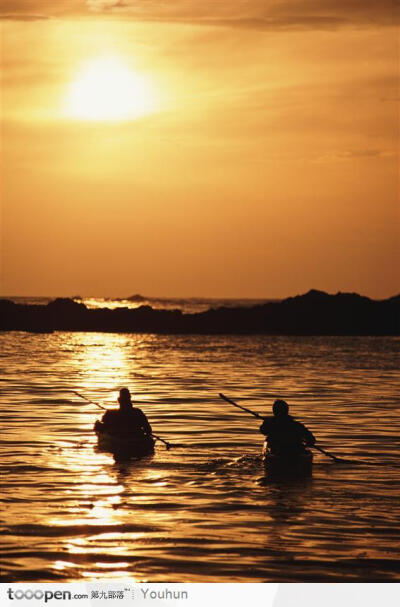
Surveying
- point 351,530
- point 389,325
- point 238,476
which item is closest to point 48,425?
point 238,476

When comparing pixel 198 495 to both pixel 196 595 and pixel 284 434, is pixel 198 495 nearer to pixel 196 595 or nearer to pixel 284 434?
pixel 284 434

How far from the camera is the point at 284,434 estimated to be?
869 inches

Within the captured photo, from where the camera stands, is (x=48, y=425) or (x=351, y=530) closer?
(x=351, y=530)

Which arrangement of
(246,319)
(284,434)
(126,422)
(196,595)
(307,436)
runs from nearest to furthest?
1. (196,595)
2. (284,434)
3. (307,436)
4. (126,422)
5. (246,319)

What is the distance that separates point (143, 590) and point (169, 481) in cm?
771

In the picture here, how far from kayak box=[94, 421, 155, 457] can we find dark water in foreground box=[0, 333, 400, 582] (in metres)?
0.39

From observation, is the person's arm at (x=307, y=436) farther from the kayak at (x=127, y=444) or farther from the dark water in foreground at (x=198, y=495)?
the kayak at (x=127, y=444)

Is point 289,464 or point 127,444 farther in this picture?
point 127,444

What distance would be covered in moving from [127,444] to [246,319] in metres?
86.7

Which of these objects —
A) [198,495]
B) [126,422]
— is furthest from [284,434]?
[126,422]

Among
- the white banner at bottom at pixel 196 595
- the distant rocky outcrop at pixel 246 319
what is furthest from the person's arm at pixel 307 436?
the distant rocky outcrop at pixel 246 319

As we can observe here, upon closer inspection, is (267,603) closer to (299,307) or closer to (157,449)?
(157,449)

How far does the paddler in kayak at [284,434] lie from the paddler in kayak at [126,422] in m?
3.48

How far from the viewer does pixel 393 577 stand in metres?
13.6
